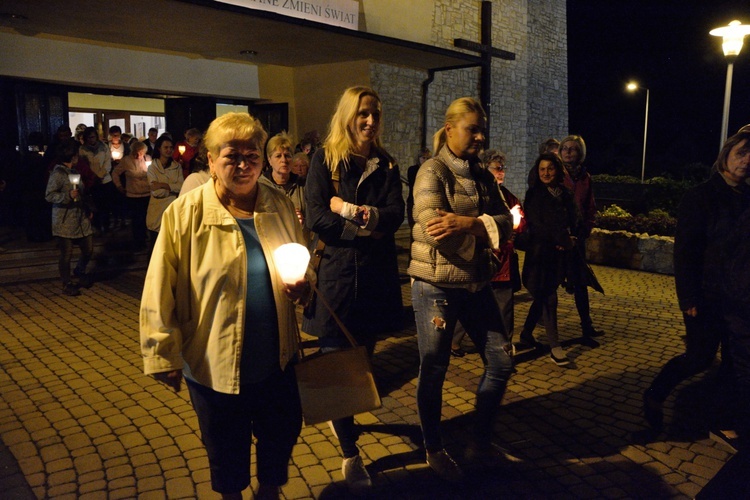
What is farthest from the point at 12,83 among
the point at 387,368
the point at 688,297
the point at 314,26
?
the point at 688,297

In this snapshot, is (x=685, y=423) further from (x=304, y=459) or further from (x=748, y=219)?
(x=304, y=459)

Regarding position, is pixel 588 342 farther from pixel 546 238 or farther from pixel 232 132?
pixel 232 132

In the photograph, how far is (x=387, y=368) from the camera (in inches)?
212

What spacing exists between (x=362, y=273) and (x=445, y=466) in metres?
1.18

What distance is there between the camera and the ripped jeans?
3279 mm

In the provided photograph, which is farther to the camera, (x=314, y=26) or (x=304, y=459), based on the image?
(x=314, y=26)

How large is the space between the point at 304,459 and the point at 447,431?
100cm

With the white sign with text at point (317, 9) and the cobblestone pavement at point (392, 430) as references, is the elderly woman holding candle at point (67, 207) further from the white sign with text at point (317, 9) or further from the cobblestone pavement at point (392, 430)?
the white sign with text at point (317, 9)

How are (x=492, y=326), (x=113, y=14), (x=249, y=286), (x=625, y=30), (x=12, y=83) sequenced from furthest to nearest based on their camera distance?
(x=625, y=30) < (x=12, y=83) < (x=113, y=14) < (x=492, y=326) < (x=249, y=286)

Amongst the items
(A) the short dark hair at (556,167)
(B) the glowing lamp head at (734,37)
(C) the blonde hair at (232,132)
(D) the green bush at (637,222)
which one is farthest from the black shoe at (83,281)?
(B) the glowing lamp head at (734,37)

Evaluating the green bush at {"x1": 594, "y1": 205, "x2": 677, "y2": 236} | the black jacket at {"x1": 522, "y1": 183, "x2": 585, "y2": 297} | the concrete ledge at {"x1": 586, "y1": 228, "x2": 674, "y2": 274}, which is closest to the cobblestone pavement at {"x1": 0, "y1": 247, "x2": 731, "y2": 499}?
the black jacket at {"x1": 522, "y1": 183, "x2": 585, "y2": 297}

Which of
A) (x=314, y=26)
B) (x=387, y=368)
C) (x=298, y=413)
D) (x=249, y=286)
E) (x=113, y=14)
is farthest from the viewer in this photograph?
(x=314, y=26)

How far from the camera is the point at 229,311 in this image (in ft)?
7.85

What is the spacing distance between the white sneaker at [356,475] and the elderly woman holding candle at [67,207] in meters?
5.95
